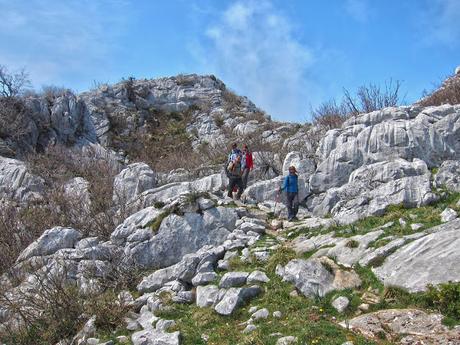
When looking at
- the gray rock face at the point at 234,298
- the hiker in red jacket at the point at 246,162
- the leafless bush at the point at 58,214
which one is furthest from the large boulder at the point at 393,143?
the leafless bush at the point at 58,214

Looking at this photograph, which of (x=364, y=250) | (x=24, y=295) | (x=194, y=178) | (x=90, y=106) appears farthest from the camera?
(x=90, y=106)

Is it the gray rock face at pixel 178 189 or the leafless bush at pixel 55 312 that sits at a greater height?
the gray rock face at pixel 178 189

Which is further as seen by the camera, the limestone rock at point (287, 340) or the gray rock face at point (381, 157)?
the gray rock face at point (381, 157)

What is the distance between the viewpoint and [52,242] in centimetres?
1639

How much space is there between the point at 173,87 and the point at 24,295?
1352 inches

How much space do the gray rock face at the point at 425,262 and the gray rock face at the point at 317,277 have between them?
2.33 ft

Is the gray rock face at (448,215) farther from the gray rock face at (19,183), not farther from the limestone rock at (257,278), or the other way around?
the gray rock face at (19,183)

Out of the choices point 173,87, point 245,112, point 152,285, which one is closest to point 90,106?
point 173,87

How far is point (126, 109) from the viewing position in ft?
133

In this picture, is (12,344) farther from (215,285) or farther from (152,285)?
(215,285)

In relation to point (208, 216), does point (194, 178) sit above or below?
above

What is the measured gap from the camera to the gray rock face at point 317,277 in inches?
400

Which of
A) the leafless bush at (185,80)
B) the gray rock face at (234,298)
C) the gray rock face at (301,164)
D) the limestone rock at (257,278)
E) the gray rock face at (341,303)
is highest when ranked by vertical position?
the leafless bush at (185,80)

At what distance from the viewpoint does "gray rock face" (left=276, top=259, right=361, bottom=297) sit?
10148mm
